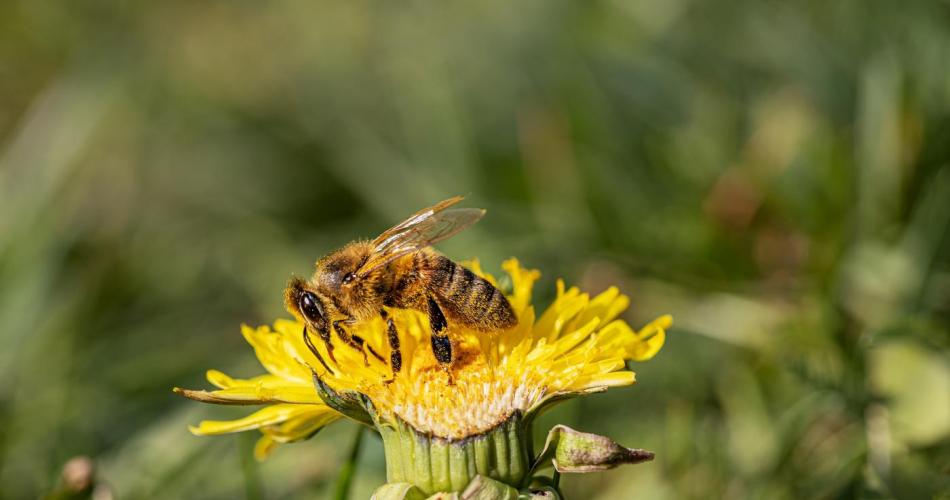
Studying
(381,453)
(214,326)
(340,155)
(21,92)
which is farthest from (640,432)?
(21,92)

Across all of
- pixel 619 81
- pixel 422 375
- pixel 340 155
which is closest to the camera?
pixel 422 375

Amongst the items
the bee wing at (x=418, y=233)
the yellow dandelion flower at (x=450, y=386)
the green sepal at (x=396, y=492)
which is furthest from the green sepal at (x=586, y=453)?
the bee wing at (x=418, y=233)

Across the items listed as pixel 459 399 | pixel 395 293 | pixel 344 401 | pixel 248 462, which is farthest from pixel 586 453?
pixel 248 462

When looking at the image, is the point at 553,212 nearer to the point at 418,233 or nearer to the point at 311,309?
the point at 418,233

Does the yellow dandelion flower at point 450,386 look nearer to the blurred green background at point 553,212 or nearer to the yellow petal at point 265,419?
the yellow petal at point 265,419

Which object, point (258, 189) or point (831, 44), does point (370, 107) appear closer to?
point (258, 189)

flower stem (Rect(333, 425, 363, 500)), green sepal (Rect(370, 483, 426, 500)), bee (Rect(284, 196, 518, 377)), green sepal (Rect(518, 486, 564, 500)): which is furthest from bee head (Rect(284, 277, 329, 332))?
green sepal (Rect(518, 486, 564, 500))
